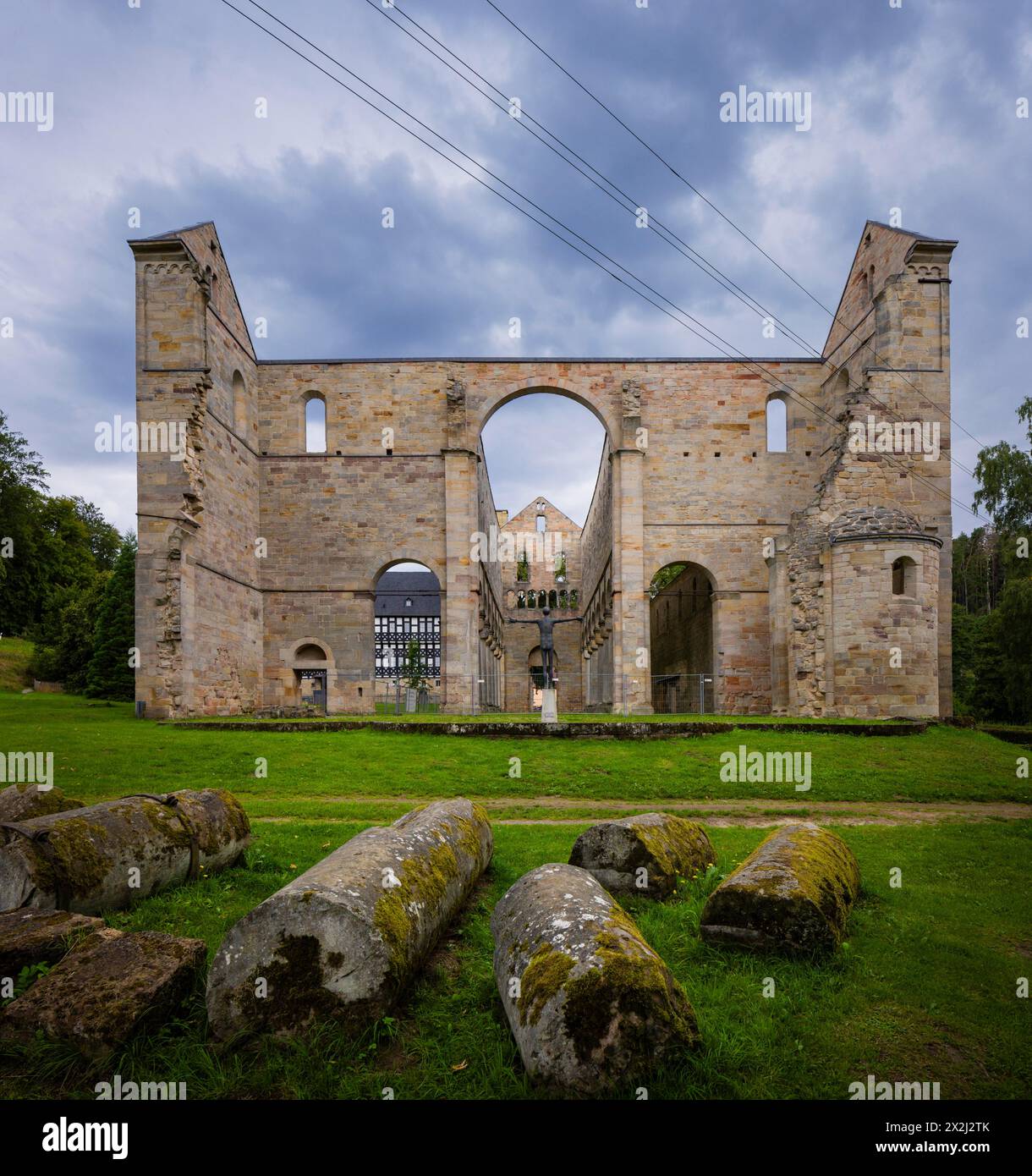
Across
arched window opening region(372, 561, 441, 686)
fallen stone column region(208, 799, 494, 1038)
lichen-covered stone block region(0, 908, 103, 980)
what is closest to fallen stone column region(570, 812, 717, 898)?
fallen stone column region(208, 799, 494, 1038)

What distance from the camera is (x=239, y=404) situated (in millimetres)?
24859

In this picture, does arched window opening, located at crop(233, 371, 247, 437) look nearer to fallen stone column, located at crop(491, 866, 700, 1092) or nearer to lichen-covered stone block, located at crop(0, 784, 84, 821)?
lichen-covered stone block, located at crop(0, 784, 84, 821)

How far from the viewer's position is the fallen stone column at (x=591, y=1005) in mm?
2814

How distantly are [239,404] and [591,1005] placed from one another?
2541 cm

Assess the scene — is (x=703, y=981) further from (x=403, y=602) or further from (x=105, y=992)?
(x=403, y=602)

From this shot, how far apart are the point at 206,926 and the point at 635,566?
21.7 meters

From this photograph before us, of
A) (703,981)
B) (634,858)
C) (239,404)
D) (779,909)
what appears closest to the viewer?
(703,981)

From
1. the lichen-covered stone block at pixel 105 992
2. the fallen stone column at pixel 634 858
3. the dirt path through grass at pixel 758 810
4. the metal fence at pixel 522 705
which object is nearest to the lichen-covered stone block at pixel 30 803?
Result: the dirt path through grass at pixel 758 810

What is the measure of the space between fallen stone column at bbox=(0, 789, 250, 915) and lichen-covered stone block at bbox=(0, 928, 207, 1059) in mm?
1254

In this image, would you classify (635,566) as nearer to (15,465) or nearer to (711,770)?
(711,770)

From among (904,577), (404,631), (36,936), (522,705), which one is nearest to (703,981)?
(36,936)

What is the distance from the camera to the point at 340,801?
979 cm

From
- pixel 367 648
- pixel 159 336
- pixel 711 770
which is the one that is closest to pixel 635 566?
pixel 367 648

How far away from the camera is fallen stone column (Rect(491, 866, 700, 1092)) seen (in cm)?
281
